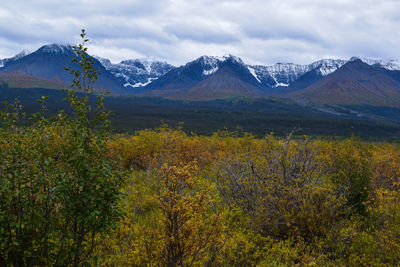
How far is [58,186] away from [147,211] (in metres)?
5.56

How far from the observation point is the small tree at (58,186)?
395 centimetres

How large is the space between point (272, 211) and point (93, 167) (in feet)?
16.3

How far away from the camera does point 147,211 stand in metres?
9.15

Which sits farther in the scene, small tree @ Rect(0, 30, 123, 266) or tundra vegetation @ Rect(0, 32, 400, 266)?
tundra vegetation @ Rect(0, 32, 400, 266)

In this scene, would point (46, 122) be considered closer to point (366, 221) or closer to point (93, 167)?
point (93, 167)

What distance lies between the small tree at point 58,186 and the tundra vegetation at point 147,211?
0.7 inches

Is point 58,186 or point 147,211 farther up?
point 58,186

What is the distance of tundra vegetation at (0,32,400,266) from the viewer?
406 centimetres

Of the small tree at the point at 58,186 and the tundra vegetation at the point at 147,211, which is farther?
the tundra vegetation at the point at 147,211

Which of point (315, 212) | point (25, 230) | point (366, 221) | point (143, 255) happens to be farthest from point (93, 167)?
point (366, 221)

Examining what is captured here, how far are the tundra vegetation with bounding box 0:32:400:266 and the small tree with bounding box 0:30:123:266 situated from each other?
2 cm

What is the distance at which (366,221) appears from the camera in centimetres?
784

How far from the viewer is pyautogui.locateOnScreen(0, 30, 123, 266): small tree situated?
3.95 metres

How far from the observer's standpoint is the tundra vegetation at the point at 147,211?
4.06 metres
